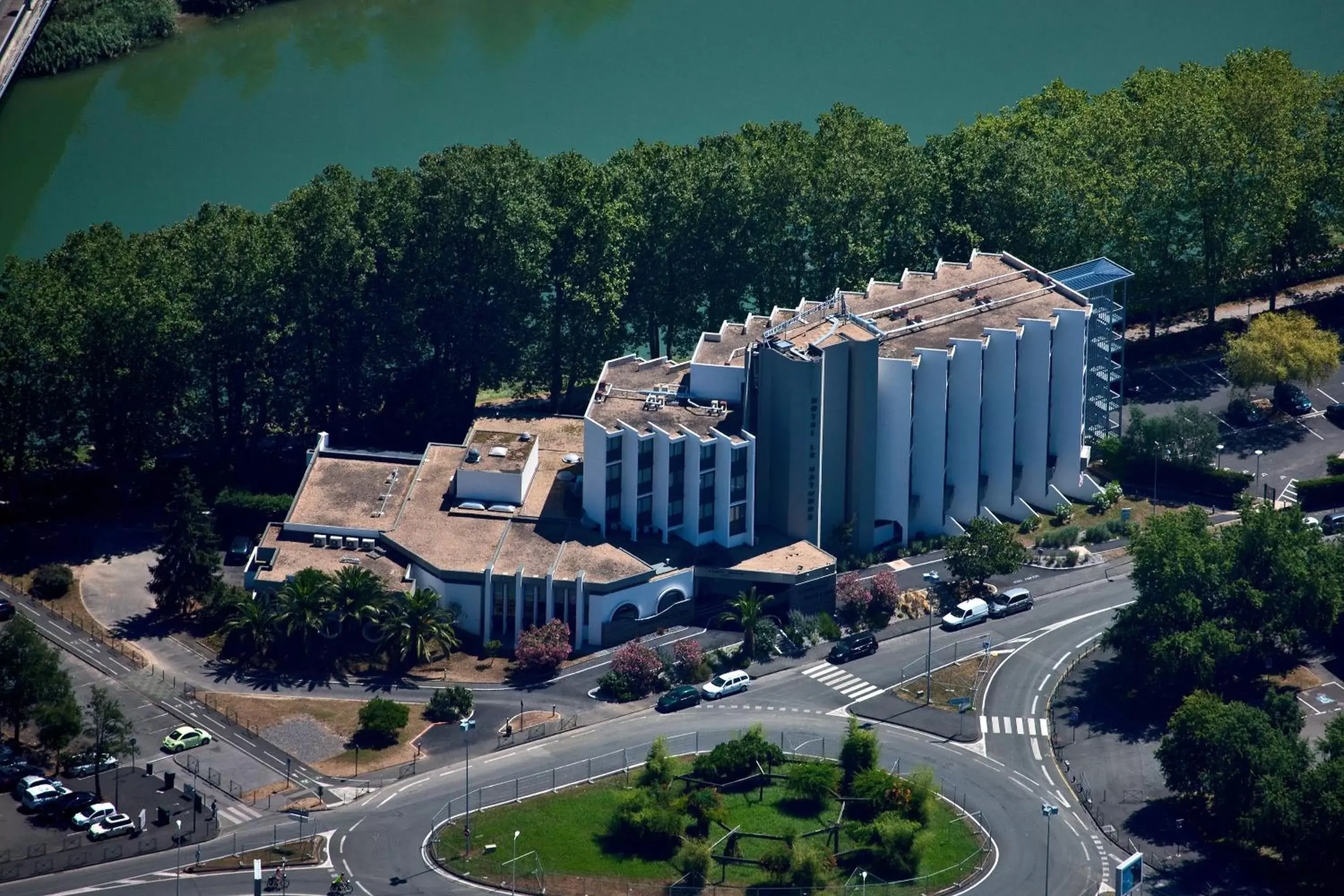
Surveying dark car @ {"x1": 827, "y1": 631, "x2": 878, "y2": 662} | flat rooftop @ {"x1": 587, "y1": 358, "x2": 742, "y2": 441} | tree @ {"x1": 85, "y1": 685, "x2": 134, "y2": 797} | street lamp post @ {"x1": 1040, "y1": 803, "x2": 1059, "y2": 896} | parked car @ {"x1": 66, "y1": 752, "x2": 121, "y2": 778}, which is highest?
flat rooftop @ {"x1": 587, "y1": 358, "x2": 742, "y2": 441}

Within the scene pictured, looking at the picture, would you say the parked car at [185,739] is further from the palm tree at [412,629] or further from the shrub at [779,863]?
the shrub at [779,863]

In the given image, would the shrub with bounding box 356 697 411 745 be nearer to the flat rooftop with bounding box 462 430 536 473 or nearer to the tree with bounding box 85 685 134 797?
the tree with bounding box 85 685 134 797

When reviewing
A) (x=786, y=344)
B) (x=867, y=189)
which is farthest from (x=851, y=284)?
(x=786, y=344)

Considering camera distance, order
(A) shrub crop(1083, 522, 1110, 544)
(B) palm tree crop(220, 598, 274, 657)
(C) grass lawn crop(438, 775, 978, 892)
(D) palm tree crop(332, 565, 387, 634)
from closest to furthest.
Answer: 1. (C) grass lawn crop(438, 775, 978, 892)
2. (B) palm tree crop(220, 598, 274, 657)
3. (D) palm tree crop(332, 565, 387, 634)
4. (A) shrub crop(1083, 522, 1110, 544)

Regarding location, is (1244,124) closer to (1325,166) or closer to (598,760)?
(1325,166)

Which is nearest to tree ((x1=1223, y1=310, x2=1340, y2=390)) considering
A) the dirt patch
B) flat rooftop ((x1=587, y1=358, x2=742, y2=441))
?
the dirt patch

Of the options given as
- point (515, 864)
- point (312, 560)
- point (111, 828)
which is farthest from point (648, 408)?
point (111, 828)

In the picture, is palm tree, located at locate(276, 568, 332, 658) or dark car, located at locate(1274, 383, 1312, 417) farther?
dark car, located at locate(1274, 383, 1312, 417)
